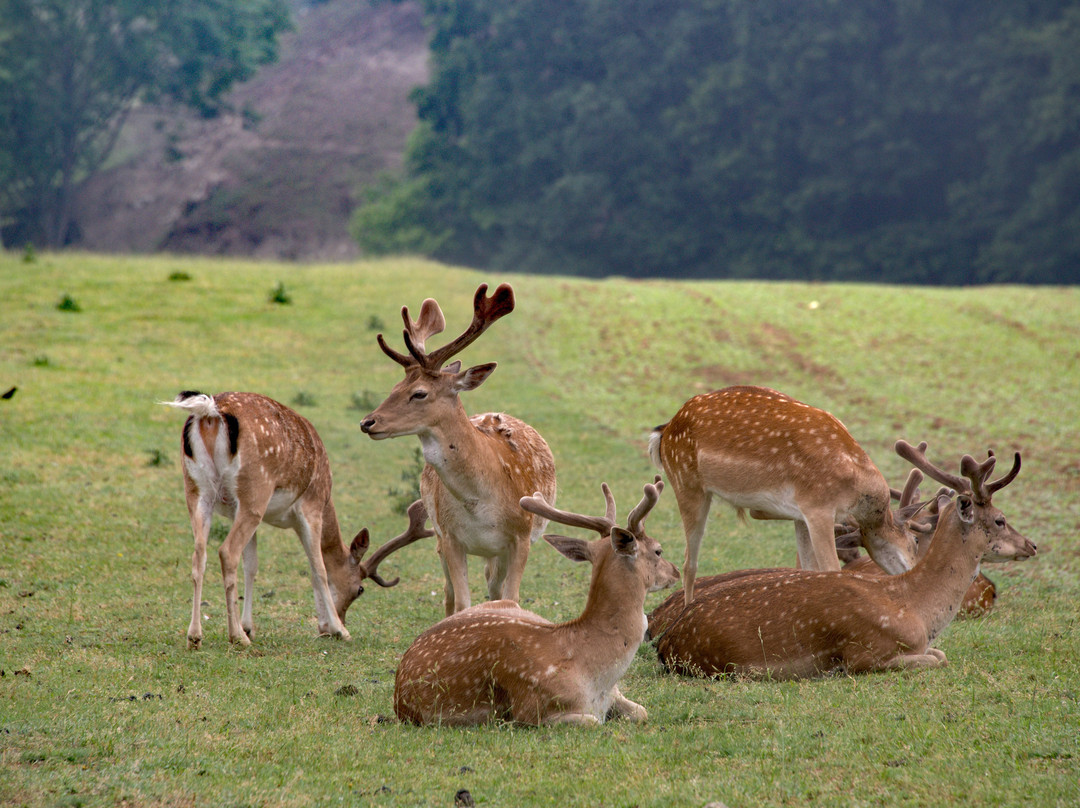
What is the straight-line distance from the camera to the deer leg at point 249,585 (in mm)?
7598

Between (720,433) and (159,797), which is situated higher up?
(720,433)

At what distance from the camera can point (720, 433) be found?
7.39 metres

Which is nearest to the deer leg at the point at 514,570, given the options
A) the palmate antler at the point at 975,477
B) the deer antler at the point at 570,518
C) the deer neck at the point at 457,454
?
the deer neck at the point at 457,454

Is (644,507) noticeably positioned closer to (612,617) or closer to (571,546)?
(571,546)

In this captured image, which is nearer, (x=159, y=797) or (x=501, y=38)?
(x=159, y=797)

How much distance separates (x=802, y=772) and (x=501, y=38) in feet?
146

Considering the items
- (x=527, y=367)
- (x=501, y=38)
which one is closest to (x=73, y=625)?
(x=527, y=367)

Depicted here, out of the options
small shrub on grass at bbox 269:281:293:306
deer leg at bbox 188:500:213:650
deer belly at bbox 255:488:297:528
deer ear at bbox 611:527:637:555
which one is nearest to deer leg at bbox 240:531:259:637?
deer belly at bbox 255:488:297:528

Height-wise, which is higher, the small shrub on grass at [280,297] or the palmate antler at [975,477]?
the palmate antler at [975,477]

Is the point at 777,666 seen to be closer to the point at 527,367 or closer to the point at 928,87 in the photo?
the point at 527,367

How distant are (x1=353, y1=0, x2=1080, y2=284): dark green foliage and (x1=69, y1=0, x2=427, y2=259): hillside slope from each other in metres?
7.64

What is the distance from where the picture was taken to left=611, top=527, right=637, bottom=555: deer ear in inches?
213

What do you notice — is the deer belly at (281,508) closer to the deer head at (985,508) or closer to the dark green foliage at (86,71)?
the deer head at (985,508)

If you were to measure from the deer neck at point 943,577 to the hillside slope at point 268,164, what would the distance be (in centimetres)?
4466
